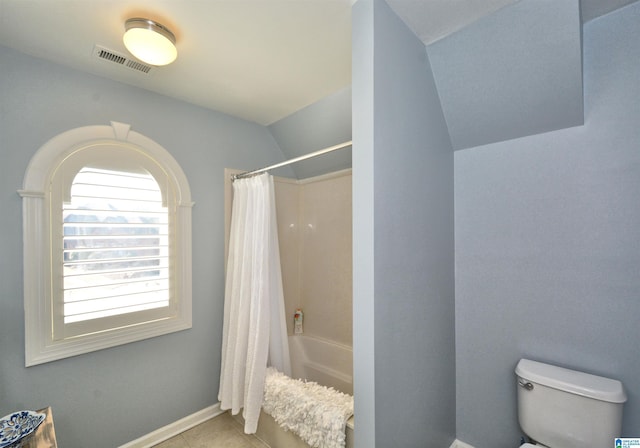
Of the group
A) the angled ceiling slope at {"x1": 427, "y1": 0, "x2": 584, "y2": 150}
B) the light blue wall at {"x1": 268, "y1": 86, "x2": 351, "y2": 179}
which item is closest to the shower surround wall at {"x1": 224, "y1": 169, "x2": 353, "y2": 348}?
the light blue wall at {"x1": 268, "y1": 86, "x2": 351, "y2": 179}

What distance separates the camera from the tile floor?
6.48 ft

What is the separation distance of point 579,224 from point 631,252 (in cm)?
23

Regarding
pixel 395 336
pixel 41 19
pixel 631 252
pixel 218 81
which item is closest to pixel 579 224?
pixel 631 252

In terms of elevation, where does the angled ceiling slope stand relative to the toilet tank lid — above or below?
above

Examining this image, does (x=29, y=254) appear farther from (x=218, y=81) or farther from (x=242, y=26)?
(x=242, y=26)

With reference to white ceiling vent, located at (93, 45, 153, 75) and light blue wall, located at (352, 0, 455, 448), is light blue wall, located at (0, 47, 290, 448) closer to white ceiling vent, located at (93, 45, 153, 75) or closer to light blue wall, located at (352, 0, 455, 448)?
white ceiling vent, located at (93, 45, 153, 75)

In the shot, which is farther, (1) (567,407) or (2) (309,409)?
(2) (309,409)

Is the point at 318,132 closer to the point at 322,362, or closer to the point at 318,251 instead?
the point at 318,251

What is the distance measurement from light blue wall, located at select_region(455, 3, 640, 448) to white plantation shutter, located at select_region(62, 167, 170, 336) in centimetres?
214

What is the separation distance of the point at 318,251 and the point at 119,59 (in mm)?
2103

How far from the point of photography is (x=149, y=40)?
141cm

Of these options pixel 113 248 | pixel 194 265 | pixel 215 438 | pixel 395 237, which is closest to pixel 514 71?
pixel 395 237

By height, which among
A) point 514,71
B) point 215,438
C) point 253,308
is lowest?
Answer: point 215,438

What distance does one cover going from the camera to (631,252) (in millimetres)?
1372
